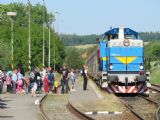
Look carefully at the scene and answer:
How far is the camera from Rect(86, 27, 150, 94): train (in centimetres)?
3500

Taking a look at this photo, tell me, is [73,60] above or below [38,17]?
below

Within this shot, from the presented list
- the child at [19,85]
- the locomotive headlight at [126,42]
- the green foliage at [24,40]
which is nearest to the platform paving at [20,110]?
the child at [19,85]

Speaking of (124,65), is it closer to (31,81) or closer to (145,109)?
(31,81)

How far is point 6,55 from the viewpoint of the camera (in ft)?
251

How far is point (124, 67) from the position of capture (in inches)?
1412

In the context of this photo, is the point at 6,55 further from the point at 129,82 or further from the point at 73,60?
the point at 73,60

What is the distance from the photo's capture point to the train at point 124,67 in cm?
3500

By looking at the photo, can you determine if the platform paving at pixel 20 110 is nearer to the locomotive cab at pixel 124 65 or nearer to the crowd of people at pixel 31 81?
the crowd of people at pixel 31 81

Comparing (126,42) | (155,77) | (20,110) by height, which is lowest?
(155,77)

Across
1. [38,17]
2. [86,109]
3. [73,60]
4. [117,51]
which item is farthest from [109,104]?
[38,17]

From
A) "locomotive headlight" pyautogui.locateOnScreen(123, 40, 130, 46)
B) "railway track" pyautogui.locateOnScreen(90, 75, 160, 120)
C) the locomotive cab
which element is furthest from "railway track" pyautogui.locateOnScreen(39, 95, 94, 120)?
"locomotive headlight" pyautogui.locateOnScreen(123, 40, 130, 46)

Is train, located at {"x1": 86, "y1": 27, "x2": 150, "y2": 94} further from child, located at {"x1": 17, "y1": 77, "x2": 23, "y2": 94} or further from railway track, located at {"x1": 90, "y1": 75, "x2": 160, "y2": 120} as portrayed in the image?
child, located at {"x1": 17, "y1": 77, "x2": 23, "y2": 94}

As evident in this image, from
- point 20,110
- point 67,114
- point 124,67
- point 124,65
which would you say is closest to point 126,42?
point 124,65

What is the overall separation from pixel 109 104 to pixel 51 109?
10.4 feet
